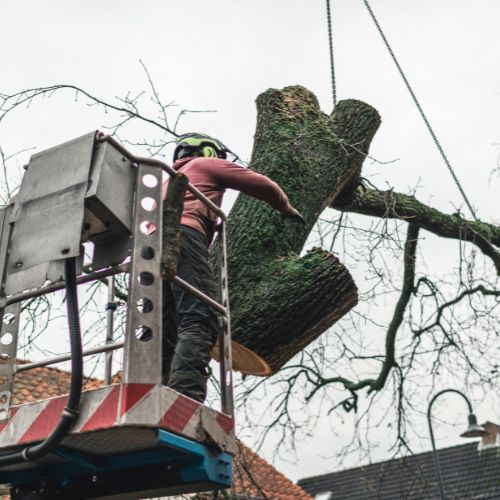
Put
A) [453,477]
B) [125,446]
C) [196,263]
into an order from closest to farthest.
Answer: [125,446]
[196,263]
[453,477]

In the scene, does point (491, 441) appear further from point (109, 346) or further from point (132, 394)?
point (132, 394)

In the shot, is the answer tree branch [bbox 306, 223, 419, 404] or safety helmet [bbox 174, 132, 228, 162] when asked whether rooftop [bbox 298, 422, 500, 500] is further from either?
safety helmet [bbox 174, 132, 228, 162]

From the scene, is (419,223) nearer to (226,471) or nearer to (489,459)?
(226,471)

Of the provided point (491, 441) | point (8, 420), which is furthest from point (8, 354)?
point (491, 441)

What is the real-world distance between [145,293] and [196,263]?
695mm

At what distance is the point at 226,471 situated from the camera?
3633 millimetres

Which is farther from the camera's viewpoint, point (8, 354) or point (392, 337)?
point (392, 337)

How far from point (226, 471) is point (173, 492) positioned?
0.97 ft

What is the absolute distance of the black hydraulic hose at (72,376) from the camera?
10.5 ft

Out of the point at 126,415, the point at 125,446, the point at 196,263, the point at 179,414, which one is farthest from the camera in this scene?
the point at 196,263

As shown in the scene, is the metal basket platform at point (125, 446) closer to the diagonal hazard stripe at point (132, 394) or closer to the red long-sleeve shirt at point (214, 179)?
the diagonal hazard stripe at point (132, 394)

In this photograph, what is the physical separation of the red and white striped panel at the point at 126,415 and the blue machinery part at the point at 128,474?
0.08m

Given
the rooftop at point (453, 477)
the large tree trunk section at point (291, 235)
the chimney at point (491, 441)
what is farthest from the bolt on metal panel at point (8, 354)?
the chimney at point (491, 441)

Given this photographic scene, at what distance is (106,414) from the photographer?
10.4ft
